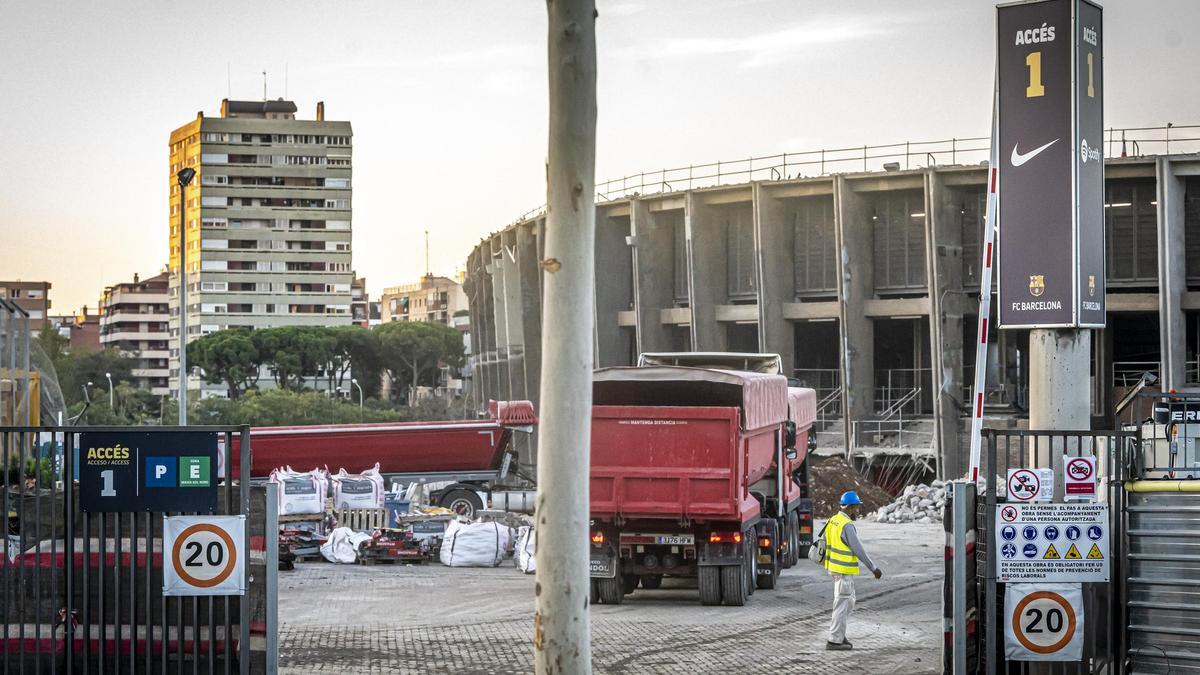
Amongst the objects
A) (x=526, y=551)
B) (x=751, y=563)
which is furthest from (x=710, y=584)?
(x=526, y=551)

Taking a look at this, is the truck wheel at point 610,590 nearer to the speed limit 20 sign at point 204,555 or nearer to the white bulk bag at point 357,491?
the speed limit 20 sign at point 204,555

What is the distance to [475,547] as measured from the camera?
77.5ft

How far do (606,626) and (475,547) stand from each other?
700 cm

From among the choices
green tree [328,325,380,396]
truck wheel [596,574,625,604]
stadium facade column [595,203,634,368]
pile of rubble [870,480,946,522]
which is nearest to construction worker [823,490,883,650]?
truck wheel [596,574,625,604]

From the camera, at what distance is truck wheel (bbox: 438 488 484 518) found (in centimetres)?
3222

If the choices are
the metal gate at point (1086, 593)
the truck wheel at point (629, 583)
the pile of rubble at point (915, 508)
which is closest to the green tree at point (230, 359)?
the pile of rubble at point (915, 508)

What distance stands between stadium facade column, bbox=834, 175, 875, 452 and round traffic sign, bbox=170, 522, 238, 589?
3941 centimetres

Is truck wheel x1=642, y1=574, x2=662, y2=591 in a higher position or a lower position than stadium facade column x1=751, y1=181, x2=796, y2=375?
lower

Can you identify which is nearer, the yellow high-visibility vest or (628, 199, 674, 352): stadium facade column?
the yellow high-visibility vest

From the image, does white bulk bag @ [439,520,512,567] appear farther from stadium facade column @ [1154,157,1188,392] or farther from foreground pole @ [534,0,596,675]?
stadium facade column @ [1154,157,1188,392]

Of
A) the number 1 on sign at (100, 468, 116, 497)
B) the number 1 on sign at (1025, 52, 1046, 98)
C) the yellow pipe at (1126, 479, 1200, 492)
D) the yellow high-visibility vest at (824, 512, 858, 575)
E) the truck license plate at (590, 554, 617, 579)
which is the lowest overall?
the truck license plate at (590, 554, 617, 579)

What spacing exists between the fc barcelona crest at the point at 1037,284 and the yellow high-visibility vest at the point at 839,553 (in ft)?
21.3

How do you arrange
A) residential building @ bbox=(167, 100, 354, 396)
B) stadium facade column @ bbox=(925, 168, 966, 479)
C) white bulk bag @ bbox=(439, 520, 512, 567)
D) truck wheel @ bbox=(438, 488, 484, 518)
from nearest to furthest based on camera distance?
white bulk bag @ bbox=(439, 520, 512, 567) → truck wheel @ bbox=(438, 488, 484, 518) → stadium facade column @ bbox=(925, 168, 966, 479) → residential building @ bbox=(167, 100, 354, 396)

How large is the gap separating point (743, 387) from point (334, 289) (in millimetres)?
130393
